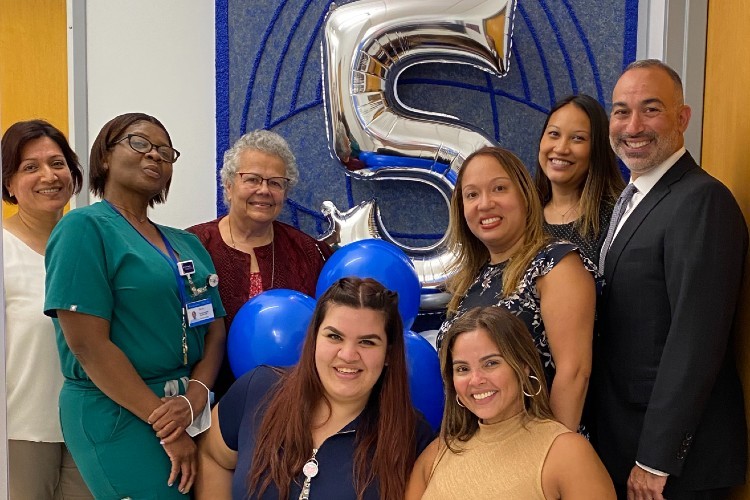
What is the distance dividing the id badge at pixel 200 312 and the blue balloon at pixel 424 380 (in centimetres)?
49

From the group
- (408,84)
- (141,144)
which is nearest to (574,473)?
(141,144)

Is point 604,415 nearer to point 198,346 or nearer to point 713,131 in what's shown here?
point 713,131

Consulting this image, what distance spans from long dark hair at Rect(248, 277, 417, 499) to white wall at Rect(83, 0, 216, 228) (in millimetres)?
1540

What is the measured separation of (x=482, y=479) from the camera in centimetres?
148

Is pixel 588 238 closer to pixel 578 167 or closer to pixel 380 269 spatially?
pixel 578 167

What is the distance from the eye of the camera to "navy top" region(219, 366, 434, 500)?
1.57m

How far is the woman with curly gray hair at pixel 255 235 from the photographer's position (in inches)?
91.6

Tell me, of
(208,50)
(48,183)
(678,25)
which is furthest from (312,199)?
(678,25)

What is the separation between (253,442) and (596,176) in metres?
1.24

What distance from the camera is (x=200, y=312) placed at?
1928 millimetres

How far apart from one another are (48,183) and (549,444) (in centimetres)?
152

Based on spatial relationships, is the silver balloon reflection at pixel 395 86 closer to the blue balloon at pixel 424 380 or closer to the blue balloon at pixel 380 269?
the blue balloon at pixel 380 269

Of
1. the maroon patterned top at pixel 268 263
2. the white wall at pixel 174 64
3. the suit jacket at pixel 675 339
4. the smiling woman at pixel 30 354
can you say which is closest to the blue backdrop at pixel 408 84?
the white wall at pixel 174 64

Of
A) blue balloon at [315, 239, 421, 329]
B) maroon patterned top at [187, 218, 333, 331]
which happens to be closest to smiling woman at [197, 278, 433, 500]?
blue balloon at [315, 239, 421, 329]
